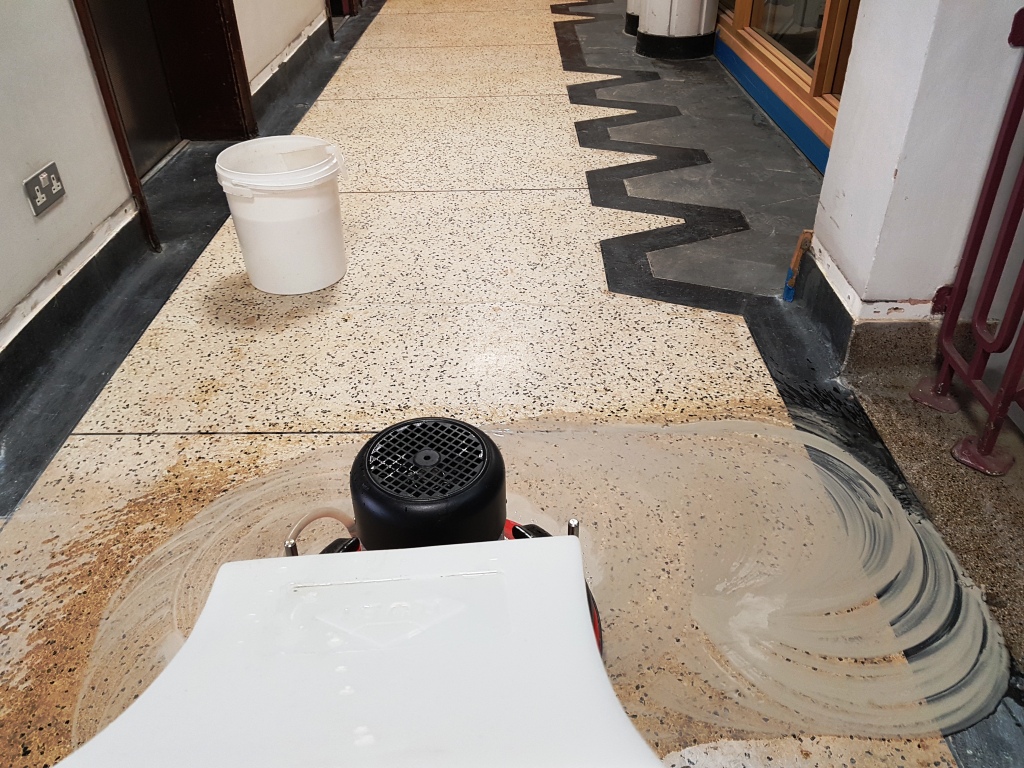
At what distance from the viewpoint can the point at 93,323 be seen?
1982 millimetres

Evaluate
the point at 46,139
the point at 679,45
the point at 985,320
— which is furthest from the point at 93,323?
the point at 679,45

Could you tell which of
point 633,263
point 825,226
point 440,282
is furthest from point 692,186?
point 440,282

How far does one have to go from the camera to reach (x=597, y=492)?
144 centimetres

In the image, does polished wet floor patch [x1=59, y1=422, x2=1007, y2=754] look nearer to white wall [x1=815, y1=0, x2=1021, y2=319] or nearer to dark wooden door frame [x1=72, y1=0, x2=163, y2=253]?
white wall [x1=815, y1=0, x2=1021, y2=319]

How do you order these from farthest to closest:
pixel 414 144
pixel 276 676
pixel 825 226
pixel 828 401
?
pixel 414 144 < pixel 825 226 < pixel 828 401 < pixel 276 676

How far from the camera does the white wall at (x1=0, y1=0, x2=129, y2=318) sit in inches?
67.6

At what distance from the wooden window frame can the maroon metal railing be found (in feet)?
3.59

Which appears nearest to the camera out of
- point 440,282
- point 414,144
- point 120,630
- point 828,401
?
point 120,630

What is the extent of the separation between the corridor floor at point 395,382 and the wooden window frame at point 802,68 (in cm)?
58

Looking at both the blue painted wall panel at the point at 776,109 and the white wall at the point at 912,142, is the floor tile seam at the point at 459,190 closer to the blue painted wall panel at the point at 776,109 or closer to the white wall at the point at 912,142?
the blue painted wall panel at the point at 776,109

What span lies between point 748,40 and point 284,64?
2355 mm

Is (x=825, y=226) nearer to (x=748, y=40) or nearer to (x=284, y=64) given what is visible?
(x=748, y=40)

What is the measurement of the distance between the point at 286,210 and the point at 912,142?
143 centimetres

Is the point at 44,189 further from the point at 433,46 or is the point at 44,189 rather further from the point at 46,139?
the point at 433,46
